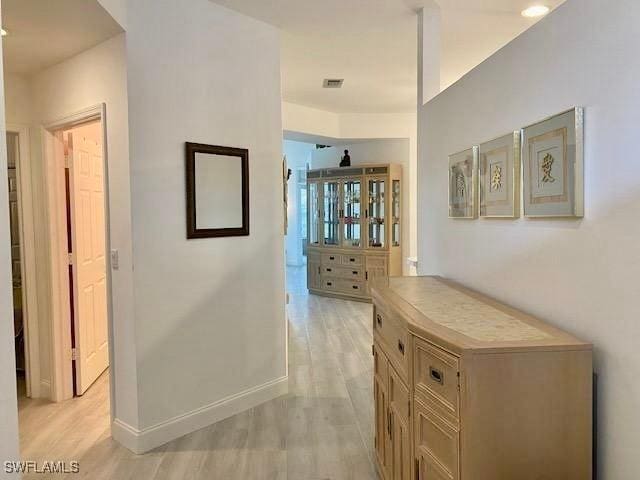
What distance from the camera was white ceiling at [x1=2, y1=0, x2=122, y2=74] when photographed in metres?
2.28

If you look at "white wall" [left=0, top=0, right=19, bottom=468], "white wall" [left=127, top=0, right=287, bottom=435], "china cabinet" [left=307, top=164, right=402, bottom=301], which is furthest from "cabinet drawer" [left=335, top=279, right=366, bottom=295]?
"white wall" [left=0, top=0, right=19, bottom=468]

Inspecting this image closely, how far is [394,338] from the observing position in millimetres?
2010

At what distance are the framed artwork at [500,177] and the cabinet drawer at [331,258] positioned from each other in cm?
517

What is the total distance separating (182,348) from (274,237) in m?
1.03

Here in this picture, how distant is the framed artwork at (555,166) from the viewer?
153 centimetres

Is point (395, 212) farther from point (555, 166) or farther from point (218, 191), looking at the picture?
point (555, 166)

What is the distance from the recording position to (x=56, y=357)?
11.5 feet

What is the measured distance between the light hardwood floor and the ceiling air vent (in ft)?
9.32

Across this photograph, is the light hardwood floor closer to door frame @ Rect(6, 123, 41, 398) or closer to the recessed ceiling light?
door frame @ Rect(6, 123, 41, 398)

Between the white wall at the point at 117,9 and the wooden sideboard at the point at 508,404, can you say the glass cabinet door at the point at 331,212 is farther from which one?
the wooden sideboard at the point at 508,404

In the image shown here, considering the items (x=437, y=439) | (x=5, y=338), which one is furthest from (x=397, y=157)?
(x=5, y=338)

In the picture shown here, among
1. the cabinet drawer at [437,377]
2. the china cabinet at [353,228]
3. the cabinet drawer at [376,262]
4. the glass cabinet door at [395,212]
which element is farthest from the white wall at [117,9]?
the cabinet drawer at [376,262]

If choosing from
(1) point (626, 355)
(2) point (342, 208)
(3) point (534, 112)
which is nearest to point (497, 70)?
(3) point (534, 112)

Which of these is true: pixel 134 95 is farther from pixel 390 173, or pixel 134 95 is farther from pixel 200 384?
pixel 390 173
